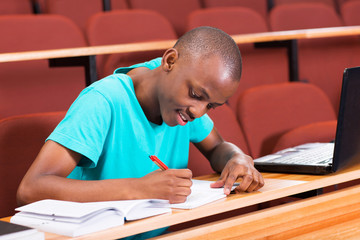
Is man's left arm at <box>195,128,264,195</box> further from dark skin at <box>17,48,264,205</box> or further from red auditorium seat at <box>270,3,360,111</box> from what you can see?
red auditorium seat at <box>270,3,360,111</box>

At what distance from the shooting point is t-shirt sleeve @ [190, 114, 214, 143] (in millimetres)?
988

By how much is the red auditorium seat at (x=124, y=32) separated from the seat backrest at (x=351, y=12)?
954mm

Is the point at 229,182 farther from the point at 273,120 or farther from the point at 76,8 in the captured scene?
the point at 76,8

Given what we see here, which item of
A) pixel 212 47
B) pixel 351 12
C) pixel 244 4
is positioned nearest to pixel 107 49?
pixel 212 47

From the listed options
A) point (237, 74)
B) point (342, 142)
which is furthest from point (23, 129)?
point (342, 142)

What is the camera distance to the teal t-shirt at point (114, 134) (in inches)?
30.4

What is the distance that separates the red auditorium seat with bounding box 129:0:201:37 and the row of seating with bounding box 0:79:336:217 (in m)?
0.83

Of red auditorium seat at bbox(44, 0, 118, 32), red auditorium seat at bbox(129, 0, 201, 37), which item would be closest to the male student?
red auditorium seat at bbox(44, 0, 118, 32)

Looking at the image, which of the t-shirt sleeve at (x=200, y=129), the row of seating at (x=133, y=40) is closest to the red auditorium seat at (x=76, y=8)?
the row of seating at (x=133, y=40)

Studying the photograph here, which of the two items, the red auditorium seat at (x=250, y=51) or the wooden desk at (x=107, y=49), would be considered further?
the red auditorium seat at (x=250, y=51)

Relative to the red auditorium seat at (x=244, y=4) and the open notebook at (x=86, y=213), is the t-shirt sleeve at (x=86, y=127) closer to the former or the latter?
the open notebook at (x=86, y=213)

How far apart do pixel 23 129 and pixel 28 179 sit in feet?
1.00

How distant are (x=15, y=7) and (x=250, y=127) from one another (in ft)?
3.38

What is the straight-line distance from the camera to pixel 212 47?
78cm
